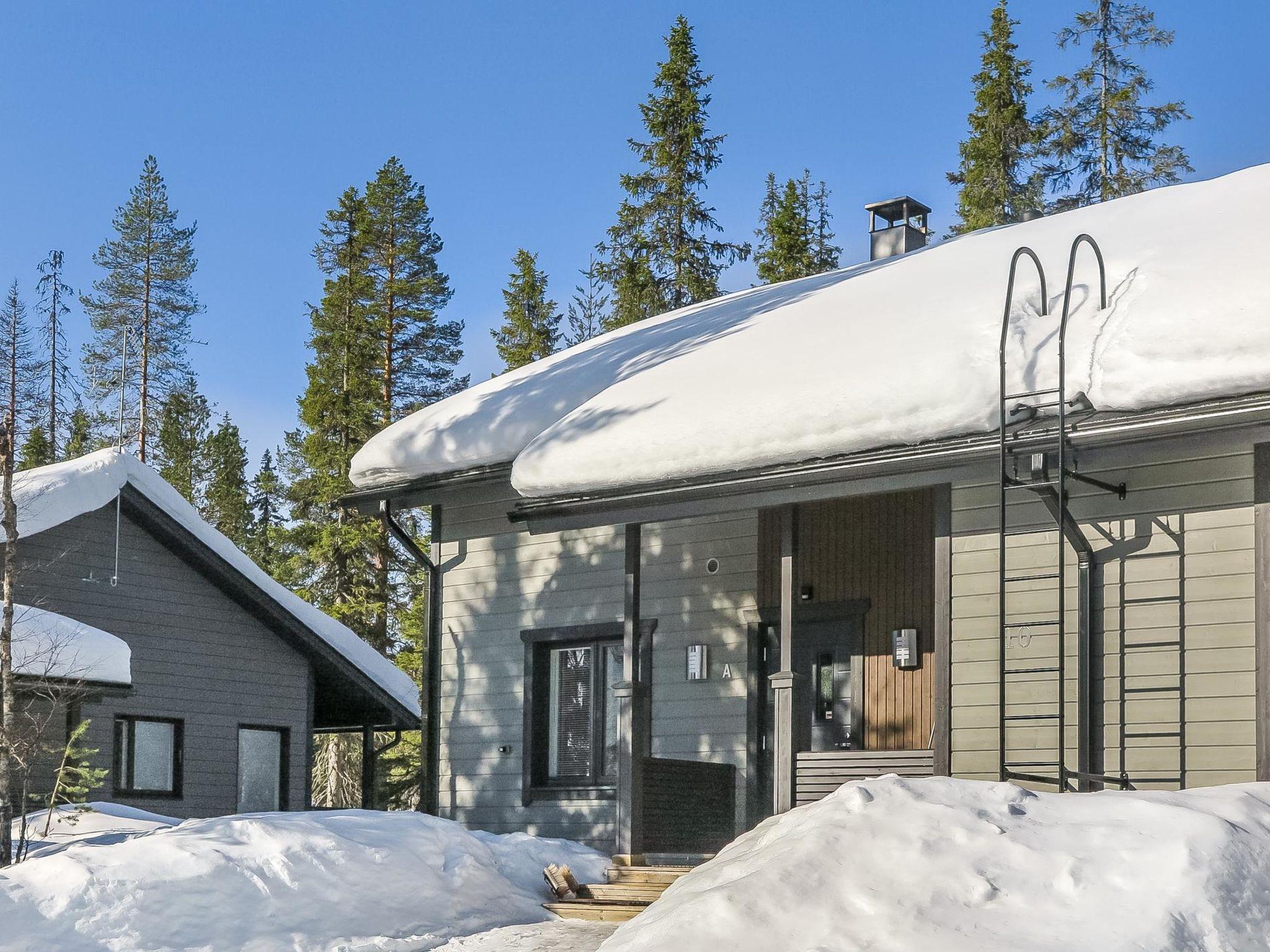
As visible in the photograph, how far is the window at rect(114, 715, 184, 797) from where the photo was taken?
52.5 ft

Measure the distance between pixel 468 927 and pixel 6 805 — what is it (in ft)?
10.4

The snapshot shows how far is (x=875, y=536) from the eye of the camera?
11.1 metres

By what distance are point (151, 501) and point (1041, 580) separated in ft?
36.2

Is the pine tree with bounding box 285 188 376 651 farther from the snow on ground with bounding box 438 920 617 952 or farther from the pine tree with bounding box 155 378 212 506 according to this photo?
the snow on ground with bounding box 438 920 617 952

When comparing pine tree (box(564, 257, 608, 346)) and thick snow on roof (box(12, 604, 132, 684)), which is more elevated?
pine tree (box(564, 257, 608, 346))

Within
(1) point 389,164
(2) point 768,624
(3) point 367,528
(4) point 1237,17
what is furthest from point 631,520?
(4) point 1237,17

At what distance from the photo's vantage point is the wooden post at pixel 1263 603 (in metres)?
7.42

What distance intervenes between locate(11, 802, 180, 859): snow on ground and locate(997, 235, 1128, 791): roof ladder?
575cm

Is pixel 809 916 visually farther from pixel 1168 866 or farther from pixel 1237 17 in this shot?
pixel 1237 17

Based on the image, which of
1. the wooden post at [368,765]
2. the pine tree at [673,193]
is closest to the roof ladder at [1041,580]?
the wooden post at [368,765]

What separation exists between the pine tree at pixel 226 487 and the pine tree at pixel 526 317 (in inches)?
291

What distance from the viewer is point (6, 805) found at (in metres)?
9.21

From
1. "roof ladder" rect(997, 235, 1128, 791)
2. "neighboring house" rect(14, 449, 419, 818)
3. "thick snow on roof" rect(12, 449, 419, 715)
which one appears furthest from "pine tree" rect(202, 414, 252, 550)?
"roof ladder" rect(997, 235, 1128, 791)

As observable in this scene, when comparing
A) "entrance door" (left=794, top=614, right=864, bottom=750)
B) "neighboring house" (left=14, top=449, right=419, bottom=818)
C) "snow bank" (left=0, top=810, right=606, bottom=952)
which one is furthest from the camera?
"neighboring house" (left=14, top=449, right=419, bottom=818)
